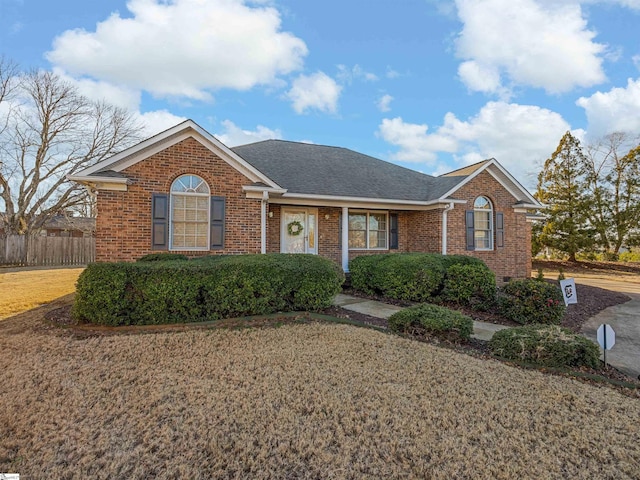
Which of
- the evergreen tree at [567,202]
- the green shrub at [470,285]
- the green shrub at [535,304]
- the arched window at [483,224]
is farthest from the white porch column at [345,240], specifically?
the evergreen tree at [567,202]

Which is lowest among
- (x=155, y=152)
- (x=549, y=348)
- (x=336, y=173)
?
(x=549, y=348)

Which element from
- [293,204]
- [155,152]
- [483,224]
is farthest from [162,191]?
[483,224]

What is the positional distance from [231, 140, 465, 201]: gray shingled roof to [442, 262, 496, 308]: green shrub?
4213 mm

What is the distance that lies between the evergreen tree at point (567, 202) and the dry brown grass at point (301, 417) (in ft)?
72.2

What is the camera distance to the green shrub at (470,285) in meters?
8.12

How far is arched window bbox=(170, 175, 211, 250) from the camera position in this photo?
8953 mm

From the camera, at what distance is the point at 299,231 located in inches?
462

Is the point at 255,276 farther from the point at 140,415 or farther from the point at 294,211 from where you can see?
the point at 294,211

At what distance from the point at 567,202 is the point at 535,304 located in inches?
765

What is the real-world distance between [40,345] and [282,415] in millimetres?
4422

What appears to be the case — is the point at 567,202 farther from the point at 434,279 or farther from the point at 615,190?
the point at 434,279

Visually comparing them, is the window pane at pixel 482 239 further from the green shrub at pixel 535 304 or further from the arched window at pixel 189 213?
the arched window at pixel 189 213

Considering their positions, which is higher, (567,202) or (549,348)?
(567,202)

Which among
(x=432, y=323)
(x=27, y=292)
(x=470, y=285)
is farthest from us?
(x=27, y=292)
